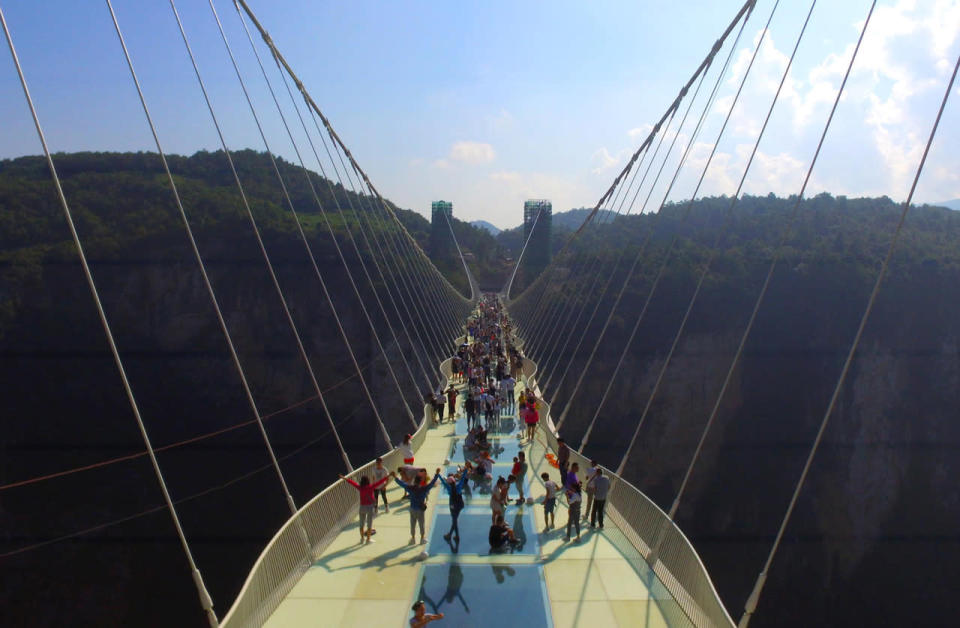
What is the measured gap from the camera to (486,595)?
3.93 metres

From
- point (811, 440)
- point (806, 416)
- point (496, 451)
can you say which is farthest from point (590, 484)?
point (811, 440)

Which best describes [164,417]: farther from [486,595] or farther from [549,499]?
[486,595]

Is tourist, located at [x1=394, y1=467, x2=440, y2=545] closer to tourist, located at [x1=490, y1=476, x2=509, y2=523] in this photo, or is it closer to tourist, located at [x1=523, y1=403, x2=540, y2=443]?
tourist, located at [x1=490, y1=476, x2=509, y2=523]

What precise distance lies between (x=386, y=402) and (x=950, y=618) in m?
25.4

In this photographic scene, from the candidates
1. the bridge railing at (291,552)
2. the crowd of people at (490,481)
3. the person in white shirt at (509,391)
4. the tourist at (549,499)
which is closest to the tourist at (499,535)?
the crowd of people at (490,481)

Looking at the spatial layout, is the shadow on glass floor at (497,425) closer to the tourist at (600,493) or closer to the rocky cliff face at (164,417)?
the tourist at (600,493)

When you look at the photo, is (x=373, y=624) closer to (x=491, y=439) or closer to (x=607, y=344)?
(x=491, y=439)

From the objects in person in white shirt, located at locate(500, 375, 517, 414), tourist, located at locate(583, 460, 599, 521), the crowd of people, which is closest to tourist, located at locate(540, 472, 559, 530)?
the crowd of people

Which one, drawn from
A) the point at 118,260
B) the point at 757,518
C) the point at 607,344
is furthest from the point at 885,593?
the point at 118,260

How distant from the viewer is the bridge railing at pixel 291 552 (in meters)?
3.34

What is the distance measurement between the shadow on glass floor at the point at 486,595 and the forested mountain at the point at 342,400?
1892cm

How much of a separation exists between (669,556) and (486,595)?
116 cm

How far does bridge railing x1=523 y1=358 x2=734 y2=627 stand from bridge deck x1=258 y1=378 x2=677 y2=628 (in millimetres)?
71

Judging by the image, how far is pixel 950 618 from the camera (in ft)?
84.1
